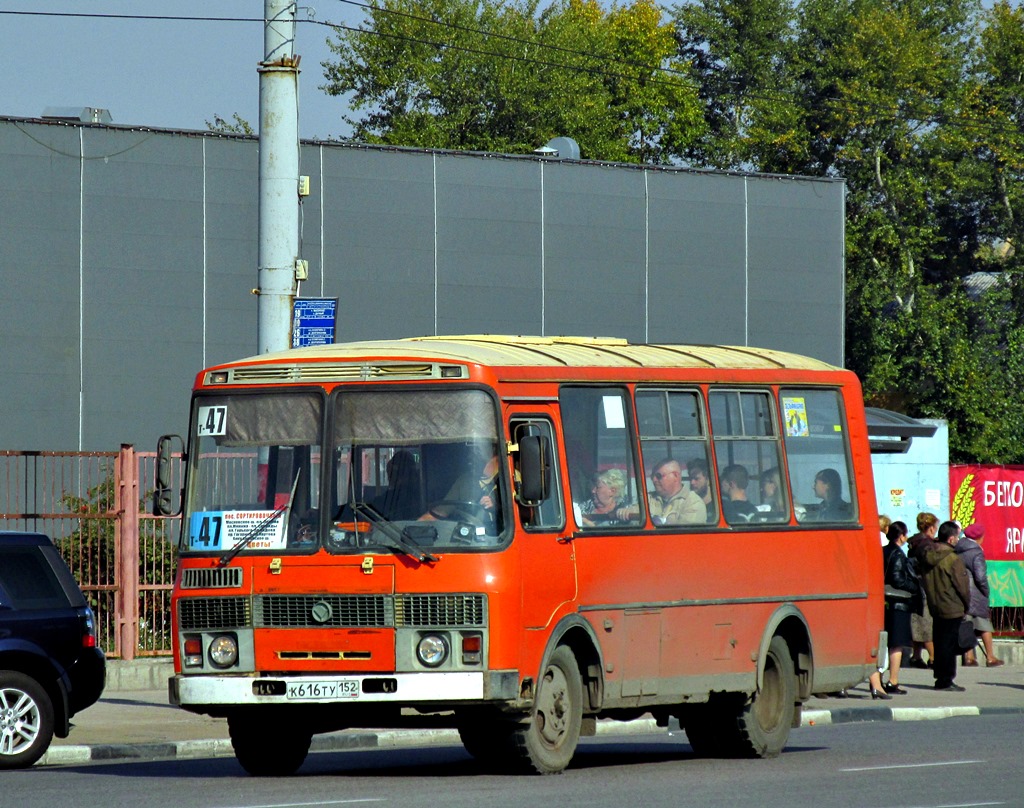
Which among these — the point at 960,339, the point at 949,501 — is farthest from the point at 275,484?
the point at 960,339

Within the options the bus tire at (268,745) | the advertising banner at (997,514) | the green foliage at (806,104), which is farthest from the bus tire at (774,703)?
the green foliage at (806,104)

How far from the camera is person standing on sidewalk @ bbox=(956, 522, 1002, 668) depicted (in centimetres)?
2369

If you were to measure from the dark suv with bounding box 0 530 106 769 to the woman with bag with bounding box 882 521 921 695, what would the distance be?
396 inches

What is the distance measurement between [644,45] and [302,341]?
57402mm

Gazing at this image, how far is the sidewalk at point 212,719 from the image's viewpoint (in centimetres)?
1482

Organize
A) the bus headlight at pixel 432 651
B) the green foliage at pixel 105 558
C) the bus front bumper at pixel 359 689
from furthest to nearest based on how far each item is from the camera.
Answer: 1. the green foliage at pixel 105 558
2. the bus headlight at pixel 432 651
3. the bus front bumper at pixel 359 689

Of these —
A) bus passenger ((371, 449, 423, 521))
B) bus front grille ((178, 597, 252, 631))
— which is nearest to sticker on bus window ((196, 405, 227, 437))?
bus front grille ((178, 597, 252, 631))

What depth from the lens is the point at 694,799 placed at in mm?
10695

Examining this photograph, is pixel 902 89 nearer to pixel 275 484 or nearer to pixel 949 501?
pixel 949 501

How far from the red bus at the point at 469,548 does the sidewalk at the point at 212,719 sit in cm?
237

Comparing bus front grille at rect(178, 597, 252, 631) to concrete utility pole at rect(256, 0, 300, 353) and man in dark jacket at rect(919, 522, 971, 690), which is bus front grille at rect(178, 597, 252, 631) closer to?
concrete utility pole at rect(256, 0, 300, 353)

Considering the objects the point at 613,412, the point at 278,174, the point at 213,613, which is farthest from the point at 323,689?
the point at 278,174

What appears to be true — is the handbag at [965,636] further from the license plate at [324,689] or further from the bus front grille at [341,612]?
the license plate at [324,689]

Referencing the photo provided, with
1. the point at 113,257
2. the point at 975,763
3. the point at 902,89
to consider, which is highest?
the point at 902,89
